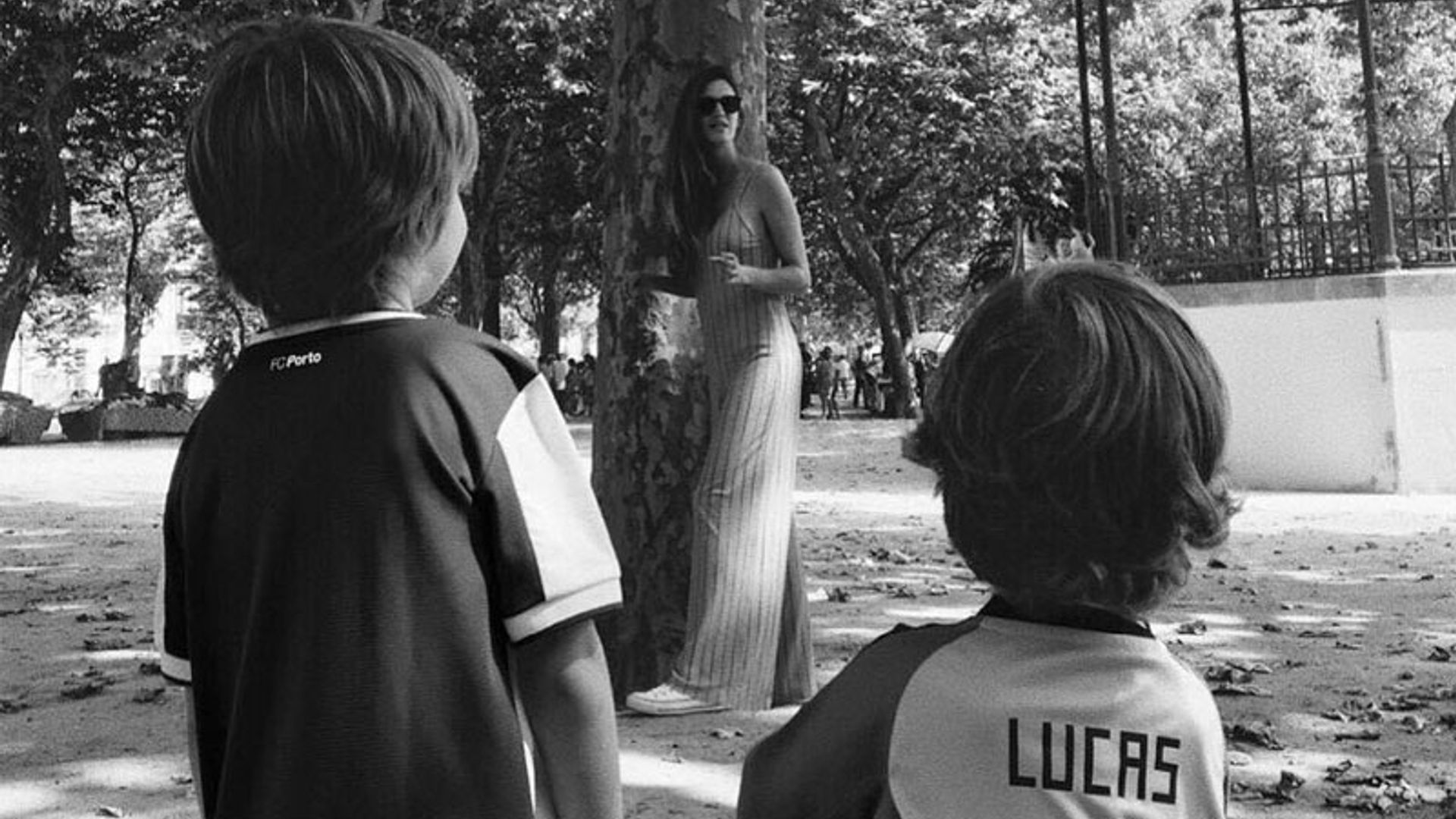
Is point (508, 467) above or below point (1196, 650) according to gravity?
above

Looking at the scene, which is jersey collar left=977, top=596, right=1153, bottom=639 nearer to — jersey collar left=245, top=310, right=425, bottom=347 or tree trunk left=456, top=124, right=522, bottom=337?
jersey collar left=245, top=310, right=425, bottom=347

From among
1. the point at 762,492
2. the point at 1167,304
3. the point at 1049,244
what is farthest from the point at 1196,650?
the point at 1049,244

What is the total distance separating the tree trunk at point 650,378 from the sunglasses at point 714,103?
0.37 metres

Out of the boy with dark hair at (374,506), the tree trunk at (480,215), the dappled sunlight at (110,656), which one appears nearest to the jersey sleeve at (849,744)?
the boy with dark hair at (374,506)

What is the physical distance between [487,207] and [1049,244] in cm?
1193

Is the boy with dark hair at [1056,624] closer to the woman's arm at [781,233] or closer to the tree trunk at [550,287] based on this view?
the woman's arm at [781,233]

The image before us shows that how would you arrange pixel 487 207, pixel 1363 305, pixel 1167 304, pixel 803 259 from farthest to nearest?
pixel 487 207, pixel 1363 305, pixel 803 259, pixel 1167 304

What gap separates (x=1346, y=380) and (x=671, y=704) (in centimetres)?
954

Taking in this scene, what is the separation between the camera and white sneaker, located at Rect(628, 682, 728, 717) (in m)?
5.11

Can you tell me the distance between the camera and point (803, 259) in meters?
4.94

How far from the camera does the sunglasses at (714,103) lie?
5031 mm

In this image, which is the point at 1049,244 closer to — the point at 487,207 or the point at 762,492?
the point at 487,207

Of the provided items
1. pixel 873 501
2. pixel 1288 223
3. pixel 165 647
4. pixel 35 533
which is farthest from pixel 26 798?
pixel 1288 223

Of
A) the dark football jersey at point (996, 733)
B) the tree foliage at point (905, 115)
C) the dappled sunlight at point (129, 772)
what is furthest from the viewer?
the tree foliage at point (905, 115)
